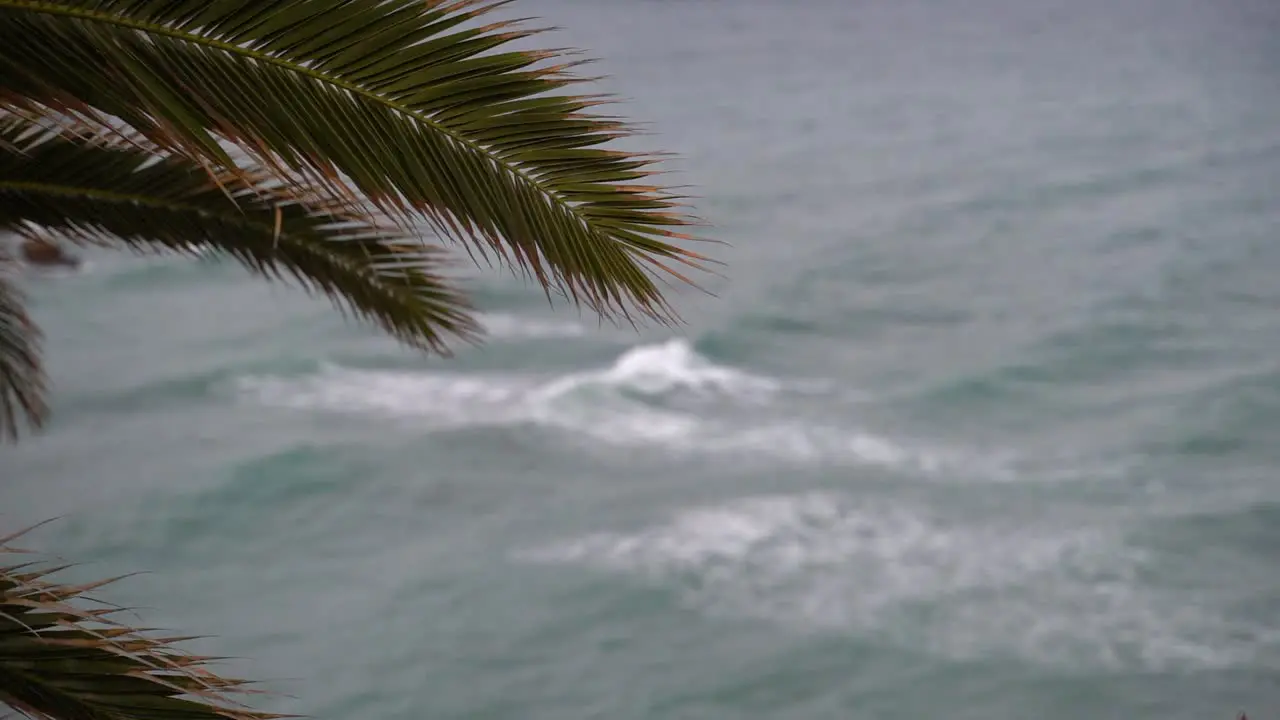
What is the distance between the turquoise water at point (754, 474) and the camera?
9.60 meters

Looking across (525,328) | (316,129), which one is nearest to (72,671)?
(316,129)

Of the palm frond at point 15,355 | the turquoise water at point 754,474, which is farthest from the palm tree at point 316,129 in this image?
the turquoise water at point 754,474

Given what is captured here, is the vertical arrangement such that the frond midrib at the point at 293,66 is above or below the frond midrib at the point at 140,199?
below

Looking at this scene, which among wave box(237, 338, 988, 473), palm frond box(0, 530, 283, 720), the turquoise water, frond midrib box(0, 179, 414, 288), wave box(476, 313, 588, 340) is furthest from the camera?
wave box(476, 313, 588, 340)

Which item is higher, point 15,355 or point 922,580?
point 15,355

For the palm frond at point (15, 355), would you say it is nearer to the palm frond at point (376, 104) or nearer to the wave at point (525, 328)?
the palm frond at point (376, 104)

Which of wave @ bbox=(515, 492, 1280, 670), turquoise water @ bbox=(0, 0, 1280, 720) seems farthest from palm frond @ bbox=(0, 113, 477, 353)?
wave @ bbox=(515, 492, 1280, 670)

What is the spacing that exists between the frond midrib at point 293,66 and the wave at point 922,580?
772cm

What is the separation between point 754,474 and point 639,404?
2.39m

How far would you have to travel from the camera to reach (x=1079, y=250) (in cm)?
2053

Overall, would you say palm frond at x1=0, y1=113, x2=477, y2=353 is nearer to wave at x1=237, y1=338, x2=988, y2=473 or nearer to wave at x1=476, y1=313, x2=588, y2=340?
wave at x1=237, y1=338, x2=988, y2=473

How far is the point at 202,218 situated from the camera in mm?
4160

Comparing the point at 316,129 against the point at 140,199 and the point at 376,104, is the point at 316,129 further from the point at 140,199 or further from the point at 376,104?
the point at 140,199

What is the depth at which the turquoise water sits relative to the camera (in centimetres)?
960
